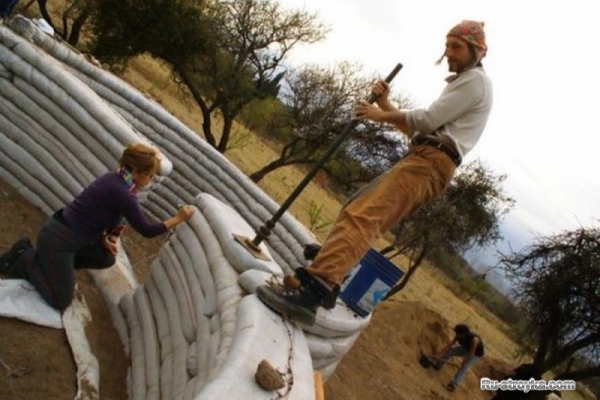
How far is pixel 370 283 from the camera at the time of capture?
4.30m

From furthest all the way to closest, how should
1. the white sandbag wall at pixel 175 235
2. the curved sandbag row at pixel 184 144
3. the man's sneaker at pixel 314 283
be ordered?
the curved sandbag row at pixel 184 144, the man's sneaker at pixel 314 283, the white sandbag wall at pixel 175 235

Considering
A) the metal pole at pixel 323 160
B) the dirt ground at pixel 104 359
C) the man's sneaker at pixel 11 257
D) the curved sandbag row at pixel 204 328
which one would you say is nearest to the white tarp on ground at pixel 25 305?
the dirt ground at pixel 104 359

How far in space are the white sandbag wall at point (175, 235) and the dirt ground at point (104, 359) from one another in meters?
0.14

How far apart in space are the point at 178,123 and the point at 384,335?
5.75m

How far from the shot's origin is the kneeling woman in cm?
328

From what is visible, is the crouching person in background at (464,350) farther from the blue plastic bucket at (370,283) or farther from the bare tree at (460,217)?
the blue plastic bucket at (370,283)

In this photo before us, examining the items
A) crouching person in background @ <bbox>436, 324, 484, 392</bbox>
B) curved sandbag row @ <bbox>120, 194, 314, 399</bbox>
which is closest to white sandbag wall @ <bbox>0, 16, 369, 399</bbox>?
curved sandbag row @ <bbox>120, 194, 314, 399</bbox>

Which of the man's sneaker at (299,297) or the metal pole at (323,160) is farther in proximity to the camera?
the metal pole at (323,160)

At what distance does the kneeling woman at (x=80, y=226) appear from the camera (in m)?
3.28

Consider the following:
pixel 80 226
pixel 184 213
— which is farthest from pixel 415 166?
pixel 80 226

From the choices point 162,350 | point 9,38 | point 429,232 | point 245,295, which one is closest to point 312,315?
point 245,295

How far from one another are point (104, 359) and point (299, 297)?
4.68ft

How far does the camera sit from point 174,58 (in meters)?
13.1

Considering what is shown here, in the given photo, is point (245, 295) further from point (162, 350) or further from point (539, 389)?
point (539, 389)
